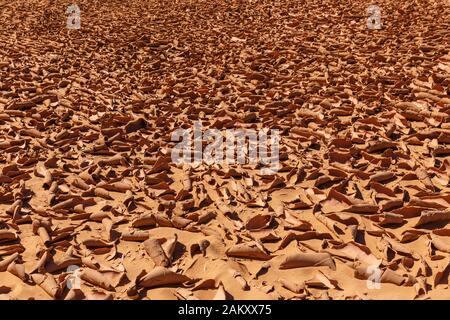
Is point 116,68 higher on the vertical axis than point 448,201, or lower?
higher

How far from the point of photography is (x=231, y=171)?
4.11m

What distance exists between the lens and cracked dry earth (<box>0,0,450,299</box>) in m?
2.88

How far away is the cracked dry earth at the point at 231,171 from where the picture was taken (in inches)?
114

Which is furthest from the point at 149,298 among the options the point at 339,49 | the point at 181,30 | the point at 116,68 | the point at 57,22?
the point at 57,22

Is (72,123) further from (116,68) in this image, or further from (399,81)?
(399,81)

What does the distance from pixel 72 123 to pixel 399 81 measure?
13.5ft

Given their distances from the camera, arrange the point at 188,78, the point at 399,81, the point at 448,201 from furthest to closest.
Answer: the point at 188,78
the point at 399,81
the point at 448,201

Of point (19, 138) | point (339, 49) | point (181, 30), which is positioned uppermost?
point (181, 30)

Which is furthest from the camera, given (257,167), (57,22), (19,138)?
(57,22)

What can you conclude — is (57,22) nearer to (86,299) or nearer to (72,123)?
(72,123)

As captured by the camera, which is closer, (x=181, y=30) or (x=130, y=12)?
(x=181, y=30)
